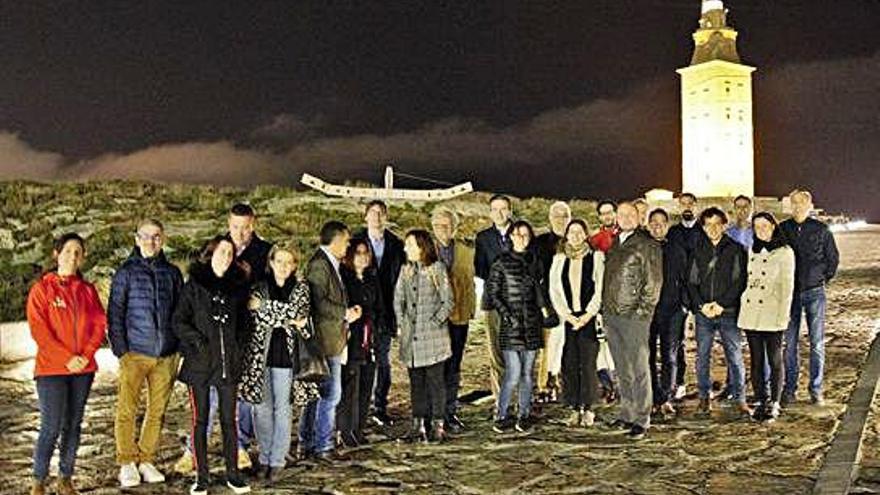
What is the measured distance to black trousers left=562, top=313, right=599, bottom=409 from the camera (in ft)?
25.8

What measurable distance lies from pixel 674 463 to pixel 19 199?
75.6ft

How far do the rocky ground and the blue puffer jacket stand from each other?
97 centimetres

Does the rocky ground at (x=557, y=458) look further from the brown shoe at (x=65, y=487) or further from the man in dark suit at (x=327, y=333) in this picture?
the man in dark suit at (x=327, y=333)

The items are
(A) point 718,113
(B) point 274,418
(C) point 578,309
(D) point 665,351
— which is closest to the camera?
(B) point 274,418

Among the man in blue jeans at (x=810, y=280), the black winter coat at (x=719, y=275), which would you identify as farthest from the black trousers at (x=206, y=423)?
the man in blue jeans at (x=810, y=280)

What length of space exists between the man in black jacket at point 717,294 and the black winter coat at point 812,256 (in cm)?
56

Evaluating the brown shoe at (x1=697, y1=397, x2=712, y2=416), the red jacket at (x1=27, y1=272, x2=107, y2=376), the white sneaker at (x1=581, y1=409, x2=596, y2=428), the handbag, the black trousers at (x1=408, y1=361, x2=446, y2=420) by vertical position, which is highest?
the red jacket at (x1=27, y1=272, x2=107, y2=376)

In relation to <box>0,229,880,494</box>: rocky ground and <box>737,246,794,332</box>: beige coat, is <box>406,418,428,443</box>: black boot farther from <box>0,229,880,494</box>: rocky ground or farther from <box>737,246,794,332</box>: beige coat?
<box>737,246,794,332</box>: beige coat

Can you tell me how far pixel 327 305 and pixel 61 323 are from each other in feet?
6.23

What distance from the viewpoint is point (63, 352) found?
19.9ft

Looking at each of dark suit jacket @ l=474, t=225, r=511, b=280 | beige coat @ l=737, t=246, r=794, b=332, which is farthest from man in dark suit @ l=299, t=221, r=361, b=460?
beige coat @ l=737, t=246, r=794, b=332

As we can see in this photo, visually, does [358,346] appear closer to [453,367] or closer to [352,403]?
[352,403]

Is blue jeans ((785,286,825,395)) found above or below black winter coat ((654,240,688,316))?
below

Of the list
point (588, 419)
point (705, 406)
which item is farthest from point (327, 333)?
point (705, 406)
